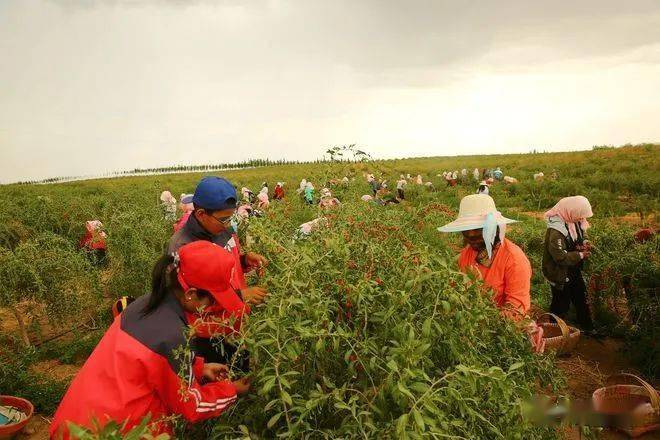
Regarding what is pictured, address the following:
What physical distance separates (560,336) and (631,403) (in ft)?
2.39

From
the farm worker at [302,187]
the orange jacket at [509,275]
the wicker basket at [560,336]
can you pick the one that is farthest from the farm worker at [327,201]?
the farm worker at [302,187]

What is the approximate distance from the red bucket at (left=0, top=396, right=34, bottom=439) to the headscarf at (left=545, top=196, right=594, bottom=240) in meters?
4.98

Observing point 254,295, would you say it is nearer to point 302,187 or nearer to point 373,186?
point 373,186

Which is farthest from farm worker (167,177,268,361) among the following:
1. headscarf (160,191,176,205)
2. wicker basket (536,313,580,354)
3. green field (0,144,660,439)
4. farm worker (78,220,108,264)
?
headscarf (160,191,176,205)

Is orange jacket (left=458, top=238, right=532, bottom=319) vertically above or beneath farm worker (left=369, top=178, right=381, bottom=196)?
beneath

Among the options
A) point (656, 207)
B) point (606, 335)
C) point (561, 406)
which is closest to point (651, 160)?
point (656, 207)

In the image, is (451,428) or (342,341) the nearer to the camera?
(451,428)

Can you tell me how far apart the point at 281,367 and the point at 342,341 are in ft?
0.68

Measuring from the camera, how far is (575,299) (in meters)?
4.82

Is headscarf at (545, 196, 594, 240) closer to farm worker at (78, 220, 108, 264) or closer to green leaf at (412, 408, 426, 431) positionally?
green leaf at (412, 408, 426, 431)

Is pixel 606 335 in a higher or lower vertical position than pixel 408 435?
lower

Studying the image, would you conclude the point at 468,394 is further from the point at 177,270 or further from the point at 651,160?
the point at 651,160

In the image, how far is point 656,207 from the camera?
1260 cm

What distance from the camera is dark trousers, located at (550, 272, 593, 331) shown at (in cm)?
470
